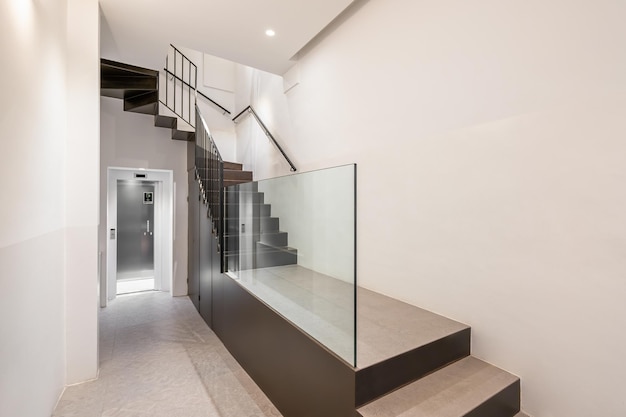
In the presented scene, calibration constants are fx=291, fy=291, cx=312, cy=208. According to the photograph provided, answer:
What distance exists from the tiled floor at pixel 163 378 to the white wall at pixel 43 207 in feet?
0.79

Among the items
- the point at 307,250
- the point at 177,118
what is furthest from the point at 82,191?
the point at 177,118

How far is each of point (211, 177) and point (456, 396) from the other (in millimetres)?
3414

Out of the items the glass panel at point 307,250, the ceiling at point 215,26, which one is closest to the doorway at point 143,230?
the ceiling at point 215,26

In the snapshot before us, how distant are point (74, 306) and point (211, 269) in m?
1.52

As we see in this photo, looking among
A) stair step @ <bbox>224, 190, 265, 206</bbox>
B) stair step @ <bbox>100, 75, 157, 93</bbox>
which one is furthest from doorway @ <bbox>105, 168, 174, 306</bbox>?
stair step @ <bbox>224, 190, 265, 206</bbox>

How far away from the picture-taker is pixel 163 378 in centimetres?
271

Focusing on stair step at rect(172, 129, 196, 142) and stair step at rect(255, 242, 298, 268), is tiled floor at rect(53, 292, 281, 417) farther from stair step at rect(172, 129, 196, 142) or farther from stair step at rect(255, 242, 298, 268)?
stair step at rect(172, 129, 196, 142)

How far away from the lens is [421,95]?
2467mm

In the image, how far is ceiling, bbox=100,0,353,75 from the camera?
2824mm

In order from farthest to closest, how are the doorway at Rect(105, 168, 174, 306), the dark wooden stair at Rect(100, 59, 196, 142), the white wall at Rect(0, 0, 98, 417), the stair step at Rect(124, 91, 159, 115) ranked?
the doorway at Rect(105, 168, 174, 306)
the stair step at Rect(124, 91, 159, 115)
the dark wooden stair at Rect(100, 59, 196, 142)
the white wall at Rect(0, 0, 98, 417)

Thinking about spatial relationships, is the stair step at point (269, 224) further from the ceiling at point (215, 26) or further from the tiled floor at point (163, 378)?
the ceiling at point (215, 26)

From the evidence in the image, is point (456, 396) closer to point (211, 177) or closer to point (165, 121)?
point (211, 177)

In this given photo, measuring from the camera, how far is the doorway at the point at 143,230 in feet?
17.6

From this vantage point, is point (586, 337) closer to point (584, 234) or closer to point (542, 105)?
point (584, 234)
